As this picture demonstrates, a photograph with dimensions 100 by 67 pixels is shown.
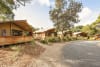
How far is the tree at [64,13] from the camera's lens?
157 feet

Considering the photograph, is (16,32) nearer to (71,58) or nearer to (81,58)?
Result: (71,58)

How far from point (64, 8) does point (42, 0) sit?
23.6m

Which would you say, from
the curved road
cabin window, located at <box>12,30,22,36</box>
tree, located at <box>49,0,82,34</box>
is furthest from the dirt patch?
tree, located at <box>49,0,82,34</box>

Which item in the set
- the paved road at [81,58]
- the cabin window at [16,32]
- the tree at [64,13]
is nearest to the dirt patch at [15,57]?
the paved road at [81,58]

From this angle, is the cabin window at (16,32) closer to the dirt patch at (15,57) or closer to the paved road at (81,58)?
the dirt patch at (15,57)

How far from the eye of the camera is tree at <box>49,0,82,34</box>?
47.9 meters

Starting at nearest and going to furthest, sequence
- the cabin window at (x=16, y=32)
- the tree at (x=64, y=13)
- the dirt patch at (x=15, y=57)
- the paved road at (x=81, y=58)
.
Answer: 1. the paved road at (x=81, y=58)
2. the dirt patch at (x=15, y=57)
3. the cabin window at (x=16, y=32)
4. the tree at (x=64, y=13)

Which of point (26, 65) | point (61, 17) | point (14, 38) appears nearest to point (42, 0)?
point (14, 38)

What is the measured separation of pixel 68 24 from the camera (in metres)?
48.2

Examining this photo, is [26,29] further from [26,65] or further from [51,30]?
[26,65]

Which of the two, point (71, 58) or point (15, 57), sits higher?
point (15, 57)

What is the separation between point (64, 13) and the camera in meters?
48.0

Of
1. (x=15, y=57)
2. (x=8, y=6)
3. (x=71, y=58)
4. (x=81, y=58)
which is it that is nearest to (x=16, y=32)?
(x=8, y=6)

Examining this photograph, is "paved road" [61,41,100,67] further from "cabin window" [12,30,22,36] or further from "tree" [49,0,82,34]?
"tree" [49,0,82,34]
